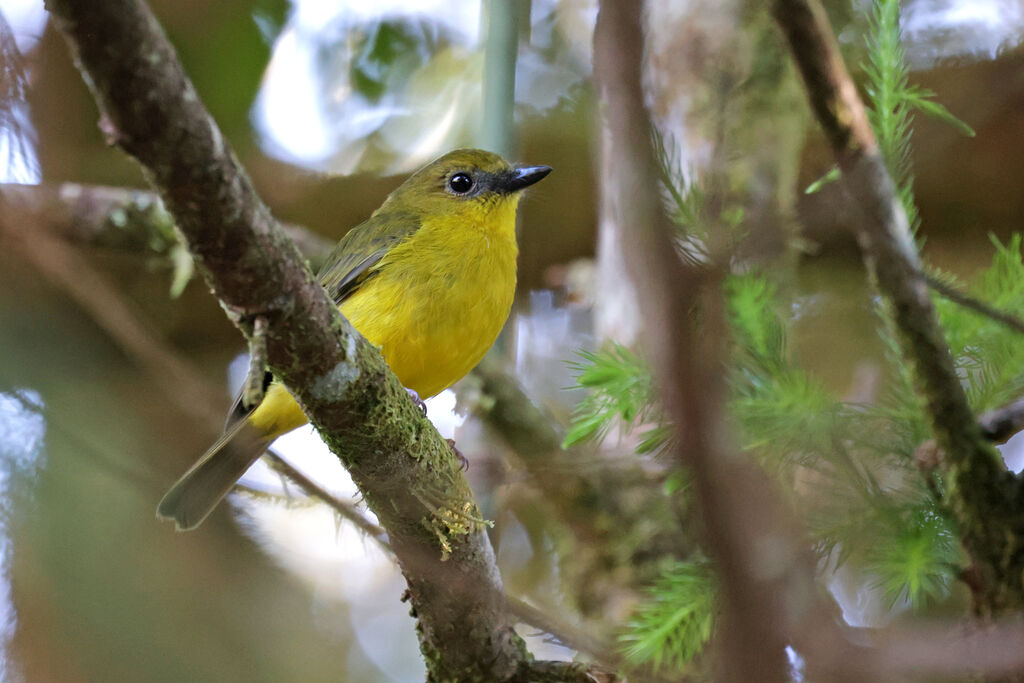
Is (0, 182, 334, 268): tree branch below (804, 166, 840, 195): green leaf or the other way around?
the other way around

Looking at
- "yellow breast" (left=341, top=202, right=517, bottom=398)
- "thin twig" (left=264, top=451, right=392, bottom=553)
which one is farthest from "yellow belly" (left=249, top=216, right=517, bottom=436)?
"thin twig" (left=264, top=451, right=392, bottom=553)

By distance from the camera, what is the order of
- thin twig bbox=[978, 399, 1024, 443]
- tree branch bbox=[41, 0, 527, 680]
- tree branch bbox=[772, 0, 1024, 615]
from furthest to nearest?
thin twig bbox=[978, 399, 1024, 443] < tree branch bbox=[772, 0, 1024, 615] < tree branch bbox=[41, 0, 527, 680]

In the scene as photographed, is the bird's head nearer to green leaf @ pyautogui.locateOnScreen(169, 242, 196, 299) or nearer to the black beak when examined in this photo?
the black beak

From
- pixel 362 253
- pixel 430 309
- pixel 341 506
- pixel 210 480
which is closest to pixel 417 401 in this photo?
pixel 341 506

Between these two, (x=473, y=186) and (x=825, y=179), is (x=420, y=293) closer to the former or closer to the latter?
(x=473, y=186)

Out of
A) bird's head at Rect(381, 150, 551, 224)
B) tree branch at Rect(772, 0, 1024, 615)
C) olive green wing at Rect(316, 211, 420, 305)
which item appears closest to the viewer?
tree branch at Rect(772, 0, 1024, 615)

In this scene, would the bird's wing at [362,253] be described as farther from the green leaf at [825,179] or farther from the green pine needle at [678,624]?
the green pine needle at [678,624]

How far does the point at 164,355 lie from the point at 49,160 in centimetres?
255

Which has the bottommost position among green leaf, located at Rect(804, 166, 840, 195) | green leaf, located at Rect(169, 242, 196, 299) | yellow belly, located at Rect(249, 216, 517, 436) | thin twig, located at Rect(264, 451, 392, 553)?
thin twig, located at Rect(264, 451, 392, 553)

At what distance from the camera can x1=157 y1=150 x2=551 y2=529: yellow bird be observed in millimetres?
3619

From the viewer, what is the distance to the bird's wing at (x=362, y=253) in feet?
13.1

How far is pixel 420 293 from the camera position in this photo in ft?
12.0

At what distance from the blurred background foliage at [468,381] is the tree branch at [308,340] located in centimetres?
44

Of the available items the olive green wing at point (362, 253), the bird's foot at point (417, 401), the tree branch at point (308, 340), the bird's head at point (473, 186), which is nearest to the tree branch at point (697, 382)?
the tree branch at point (308, 340)
